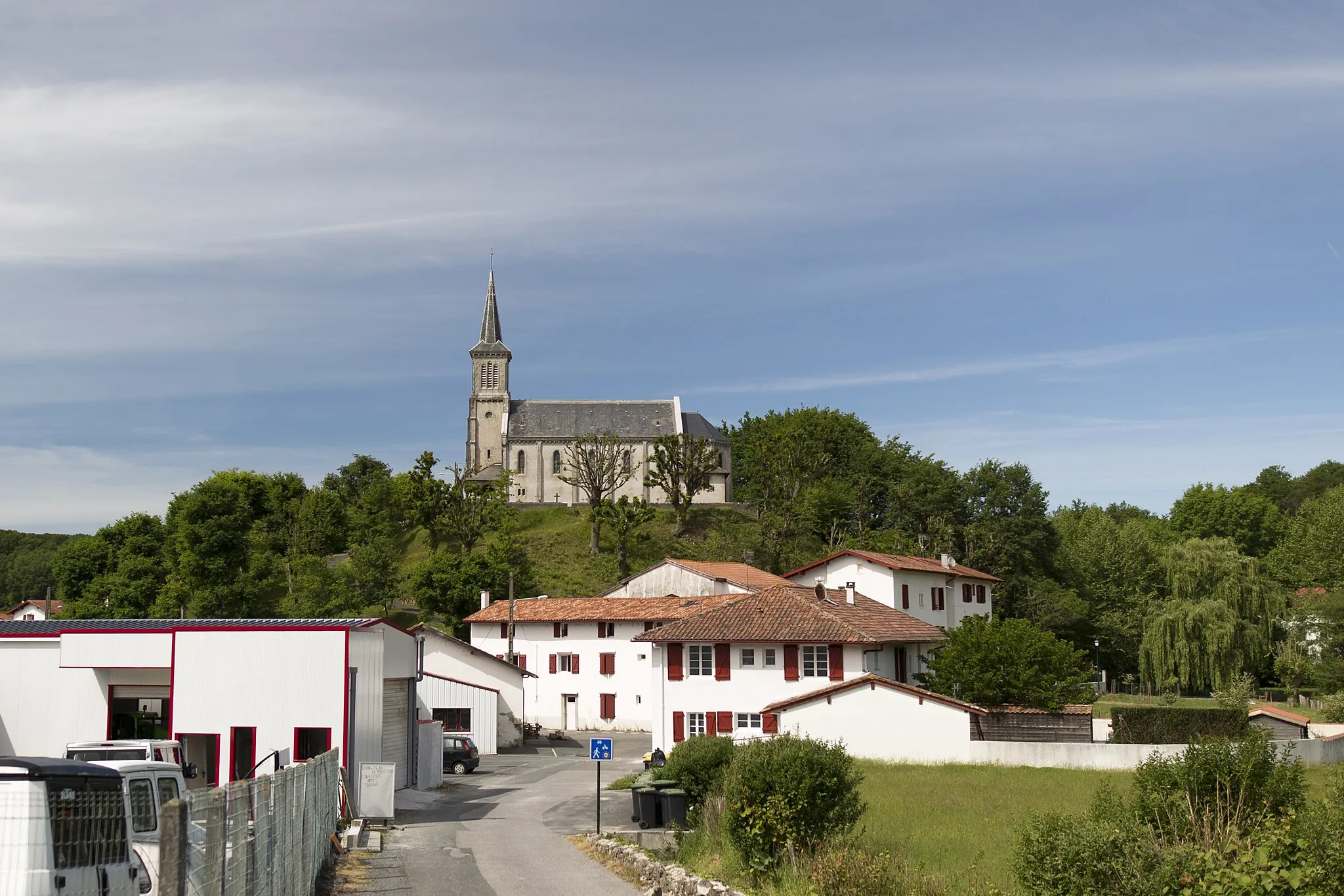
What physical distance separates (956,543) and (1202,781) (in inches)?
2748

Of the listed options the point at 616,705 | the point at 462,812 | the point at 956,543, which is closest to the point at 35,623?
the point at 462,812

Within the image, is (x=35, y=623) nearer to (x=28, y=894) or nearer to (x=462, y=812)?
(x=462, y=812)

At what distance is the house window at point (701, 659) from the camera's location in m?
45.4

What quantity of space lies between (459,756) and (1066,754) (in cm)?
1975

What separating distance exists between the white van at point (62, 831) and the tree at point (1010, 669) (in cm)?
3685

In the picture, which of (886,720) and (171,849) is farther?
(886,720)

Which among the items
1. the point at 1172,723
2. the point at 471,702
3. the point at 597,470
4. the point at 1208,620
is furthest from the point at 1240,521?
the point at 471,702

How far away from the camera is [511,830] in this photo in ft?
85.5

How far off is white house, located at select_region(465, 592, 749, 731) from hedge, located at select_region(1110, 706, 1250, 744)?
74.0ft

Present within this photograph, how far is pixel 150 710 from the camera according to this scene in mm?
33219

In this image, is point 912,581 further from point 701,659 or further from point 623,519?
point 623,519

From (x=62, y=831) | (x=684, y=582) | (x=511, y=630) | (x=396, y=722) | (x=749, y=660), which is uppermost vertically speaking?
(x=684, y=582)

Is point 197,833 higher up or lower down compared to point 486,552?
lower down

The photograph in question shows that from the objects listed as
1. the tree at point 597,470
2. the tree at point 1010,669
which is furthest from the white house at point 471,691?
the tree at point 597,470
